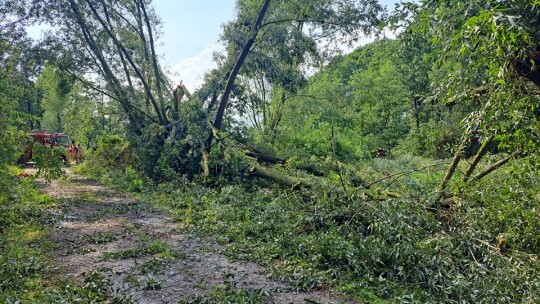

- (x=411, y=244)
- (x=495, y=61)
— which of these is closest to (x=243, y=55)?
(x=411, y=244)

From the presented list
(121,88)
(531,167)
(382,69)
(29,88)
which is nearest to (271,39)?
(121,88)

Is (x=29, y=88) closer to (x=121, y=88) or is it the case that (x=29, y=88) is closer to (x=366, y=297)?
(x=121, y=88)

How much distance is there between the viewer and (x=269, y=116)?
22891 mm

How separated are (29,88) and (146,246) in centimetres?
713

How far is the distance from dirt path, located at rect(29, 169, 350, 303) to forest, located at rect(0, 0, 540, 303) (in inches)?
1.3

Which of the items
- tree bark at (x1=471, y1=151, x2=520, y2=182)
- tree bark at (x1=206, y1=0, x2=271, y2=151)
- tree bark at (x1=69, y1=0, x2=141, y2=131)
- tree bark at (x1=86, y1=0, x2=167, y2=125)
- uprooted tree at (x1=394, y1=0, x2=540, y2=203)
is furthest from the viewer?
tree bark at (x1=86, y1=0, x2=167, y2=125)

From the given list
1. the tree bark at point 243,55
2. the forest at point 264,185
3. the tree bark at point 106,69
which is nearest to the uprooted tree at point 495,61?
the forest at point 264,185

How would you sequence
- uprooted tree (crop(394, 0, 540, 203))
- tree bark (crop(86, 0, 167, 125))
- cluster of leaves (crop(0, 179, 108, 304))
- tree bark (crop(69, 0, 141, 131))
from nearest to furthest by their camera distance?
uprooted tree (crop(394, 0, 540, 203)) < cluster of leaves (crop(0, 179, 108, 304)) < tree bark (crop(69, 0, 141, 131)) < tree bark (crop(86, 0, 167, 125))

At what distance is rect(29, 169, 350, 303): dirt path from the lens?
4.03 metres

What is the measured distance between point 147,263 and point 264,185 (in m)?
5.48

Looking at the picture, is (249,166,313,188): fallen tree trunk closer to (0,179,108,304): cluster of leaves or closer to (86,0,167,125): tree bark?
(86,0,167,125): tree bark

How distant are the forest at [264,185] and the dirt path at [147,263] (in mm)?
32

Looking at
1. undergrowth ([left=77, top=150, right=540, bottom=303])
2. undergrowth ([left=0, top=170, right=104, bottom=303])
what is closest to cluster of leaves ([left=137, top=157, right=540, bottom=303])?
undergrowth ([left=77, top=150, right=540, bottom=303])

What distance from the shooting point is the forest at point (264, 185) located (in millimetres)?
3811
